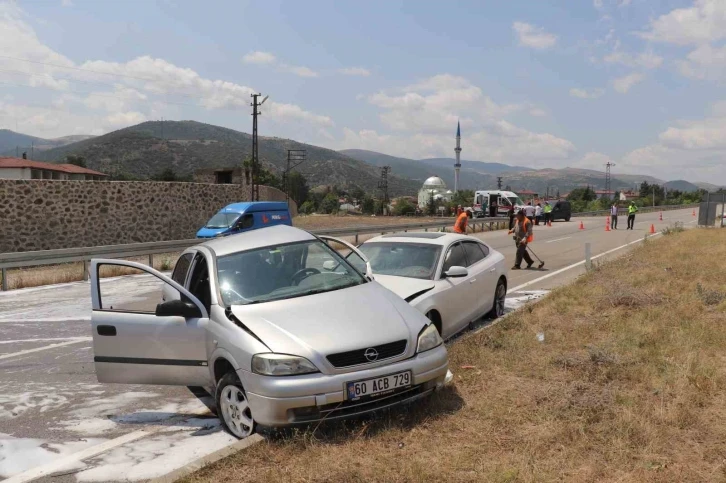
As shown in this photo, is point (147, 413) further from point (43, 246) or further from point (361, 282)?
point (43, 246)

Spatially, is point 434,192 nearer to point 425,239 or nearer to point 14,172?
point 14,172

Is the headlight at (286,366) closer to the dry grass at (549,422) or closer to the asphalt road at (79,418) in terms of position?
the dry grass at (549,422)

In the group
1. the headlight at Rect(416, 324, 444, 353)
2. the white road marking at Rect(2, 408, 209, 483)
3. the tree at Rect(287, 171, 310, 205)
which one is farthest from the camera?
the tree at Rect(287, 171, 310, 205)

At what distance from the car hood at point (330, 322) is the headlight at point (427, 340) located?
49 mm

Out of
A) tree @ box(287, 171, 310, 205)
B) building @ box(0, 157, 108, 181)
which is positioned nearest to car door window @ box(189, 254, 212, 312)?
building @ box(0, 157, 108, 181)

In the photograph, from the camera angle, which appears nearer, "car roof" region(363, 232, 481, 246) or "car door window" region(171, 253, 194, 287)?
"car door window" region(171, 253, 194, 287)

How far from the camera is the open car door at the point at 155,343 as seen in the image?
5039 mm

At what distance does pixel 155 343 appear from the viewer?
5098 millimetres

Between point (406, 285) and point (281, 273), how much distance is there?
202 cm

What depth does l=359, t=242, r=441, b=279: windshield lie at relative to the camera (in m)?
7.73

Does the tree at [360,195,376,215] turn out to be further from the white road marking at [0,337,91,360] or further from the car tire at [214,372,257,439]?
the car tire at [214,372,257,439]

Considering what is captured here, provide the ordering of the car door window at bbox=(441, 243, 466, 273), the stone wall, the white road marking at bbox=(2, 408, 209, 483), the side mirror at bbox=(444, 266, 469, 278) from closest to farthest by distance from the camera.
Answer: the white road marking at bbox=(2, 408, 209, 483)
the side mirror at bbox=(444, 266, 469, 278)
the car door window at bbox=(441, 243, 466, 273)
the stone wall

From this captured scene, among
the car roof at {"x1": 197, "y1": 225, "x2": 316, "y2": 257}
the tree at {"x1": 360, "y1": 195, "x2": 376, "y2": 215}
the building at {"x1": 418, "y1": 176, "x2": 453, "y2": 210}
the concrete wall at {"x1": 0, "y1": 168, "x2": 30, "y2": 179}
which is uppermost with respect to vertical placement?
the concrete wall at {"x1": 0, "y1": 168, "x2": 30, "y2": 179}

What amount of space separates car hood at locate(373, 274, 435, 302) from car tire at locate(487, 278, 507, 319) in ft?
7.25
